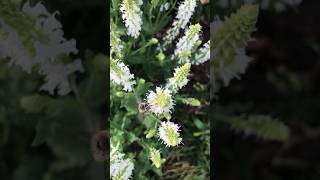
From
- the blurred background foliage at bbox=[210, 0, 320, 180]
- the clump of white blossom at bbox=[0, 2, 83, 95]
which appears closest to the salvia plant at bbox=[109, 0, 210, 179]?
the clump of white blossom at bbox=[0, 2, 83, 95]

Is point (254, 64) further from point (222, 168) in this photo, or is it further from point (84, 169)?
point (84, 169)

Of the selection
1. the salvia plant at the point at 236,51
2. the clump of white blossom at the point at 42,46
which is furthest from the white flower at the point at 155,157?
the clump of white blossom at the point at 42,46

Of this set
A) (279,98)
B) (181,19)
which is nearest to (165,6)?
(181,19)

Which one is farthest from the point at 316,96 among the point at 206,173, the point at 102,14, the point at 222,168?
the point at 206,173

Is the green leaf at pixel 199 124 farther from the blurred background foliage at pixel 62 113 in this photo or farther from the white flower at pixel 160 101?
the blurred background foliage at pixel 62 113

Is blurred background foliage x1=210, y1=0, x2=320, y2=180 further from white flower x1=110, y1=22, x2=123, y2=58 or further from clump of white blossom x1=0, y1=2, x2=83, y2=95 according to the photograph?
white flower x1=110, y1=22, x2=123, y2=58

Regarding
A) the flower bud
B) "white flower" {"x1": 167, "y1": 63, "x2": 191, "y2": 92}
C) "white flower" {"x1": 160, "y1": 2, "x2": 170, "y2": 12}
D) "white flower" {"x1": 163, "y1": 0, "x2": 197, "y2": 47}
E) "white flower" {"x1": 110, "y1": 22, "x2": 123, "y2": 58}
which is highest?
"white flower" {"x1": 160, "y1": 2, "x2": 170, "y2": 12}

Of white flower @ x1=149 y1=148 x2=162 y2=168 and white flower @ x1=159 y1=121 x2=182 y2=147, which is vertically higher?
white flower @ x1=159 y1=121 x2=182 y2=147
